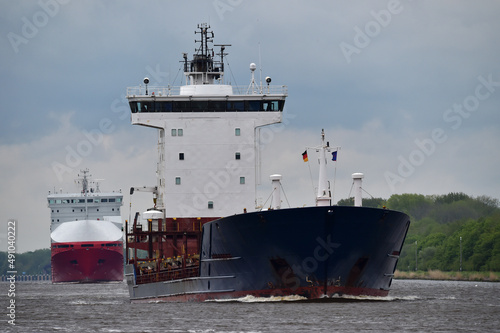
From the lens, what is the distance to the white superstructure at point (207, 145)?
53.8m

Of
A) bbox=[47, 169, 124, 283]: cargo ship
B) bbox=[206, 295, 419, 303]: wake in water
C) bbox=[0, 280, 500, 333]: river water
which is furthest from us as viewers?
bbox=[47, 169, 124, 283]: cargo ship

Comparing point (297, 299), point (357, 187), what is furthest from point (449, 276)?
point (297, 299)

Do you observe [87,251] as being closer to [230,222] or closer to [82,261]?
[82,261]

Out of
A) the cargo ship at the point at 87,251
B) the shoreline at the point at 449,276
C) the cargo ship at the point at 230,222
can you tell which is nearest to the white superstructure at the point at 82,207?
the cargo ship at the point at 87,251

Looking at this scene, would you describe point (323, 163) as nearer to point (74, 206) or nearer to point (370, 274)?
point (370, 274)

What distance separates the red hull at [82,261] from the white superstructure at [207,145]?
74027 mm

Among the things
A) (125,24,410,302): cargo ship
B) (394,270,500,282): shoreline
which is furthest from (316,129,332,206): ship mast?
(394,270,500,282): shoreline

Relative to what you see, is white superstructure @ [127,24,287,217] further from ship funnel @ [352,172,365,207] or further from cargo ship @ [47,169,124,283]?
cargo ship @ [47,169,124,283]

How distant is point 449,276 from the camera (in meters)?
105

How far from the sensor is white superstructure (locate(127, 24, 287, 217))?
5384 cm

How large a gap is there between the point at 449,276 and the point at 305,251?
65160 mm

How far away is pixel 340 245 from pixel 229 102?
49.8 ft

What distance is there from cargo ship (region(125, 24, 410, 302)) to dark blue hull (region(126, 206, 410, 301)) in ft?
0.14

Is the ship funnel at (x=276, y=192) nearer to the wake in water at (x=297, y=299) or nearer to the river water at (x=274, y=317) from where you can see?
the wake in water at (x=297, y=299)
